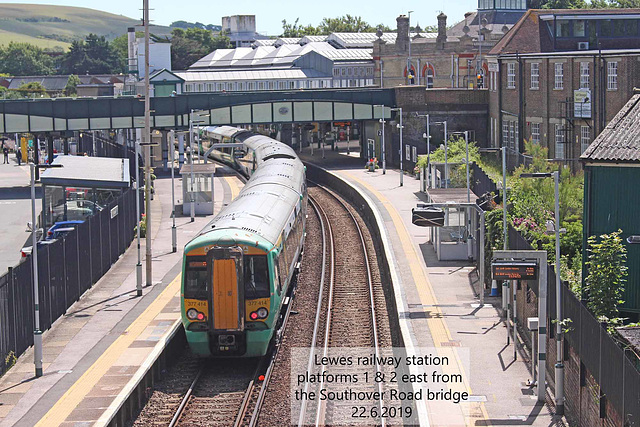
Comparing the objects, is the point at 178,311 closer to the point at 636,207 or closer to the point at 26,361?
the point at 26,361

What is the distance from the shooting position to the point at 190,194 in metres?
46.2

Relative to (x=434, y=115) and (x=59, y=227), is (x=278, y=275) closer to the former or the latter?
(x=59, y=227)

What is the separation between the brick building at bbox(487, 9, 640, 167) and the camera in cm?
4259

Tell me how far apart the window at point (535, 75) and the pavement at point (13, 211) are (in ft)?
91.5

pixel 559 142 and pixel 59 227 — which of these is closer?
pixel 59 227

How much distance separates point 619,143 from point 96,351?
1320 centimetres

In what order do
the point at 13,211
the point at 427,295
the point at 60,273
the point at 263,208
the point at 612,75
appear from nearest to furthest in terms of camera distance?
the point at 263,208 < the point at 60,273 < the point at 427,295 < the point at 612,75 < the point at 13,211

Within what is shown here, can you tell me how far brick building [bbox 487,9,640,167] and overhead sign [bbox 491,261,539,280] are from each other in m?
24.1

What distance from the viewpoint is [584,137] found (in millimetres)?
44688

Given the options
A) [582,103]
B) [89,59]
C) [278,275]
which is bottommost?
[278,275]

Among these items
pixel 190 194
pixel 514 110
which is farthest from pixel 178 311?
pixel 514 110

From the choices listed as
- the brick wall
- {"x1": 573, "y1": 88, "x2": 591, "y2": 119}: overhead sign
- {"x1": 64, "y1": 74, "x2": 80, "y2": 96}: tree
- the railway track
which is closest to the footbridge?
the brick wall

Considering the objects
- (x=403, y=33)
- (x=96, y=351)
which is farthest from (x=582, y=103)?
(x=403, y=33)

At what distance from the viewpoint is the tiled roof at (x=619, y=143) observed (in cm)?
1981
